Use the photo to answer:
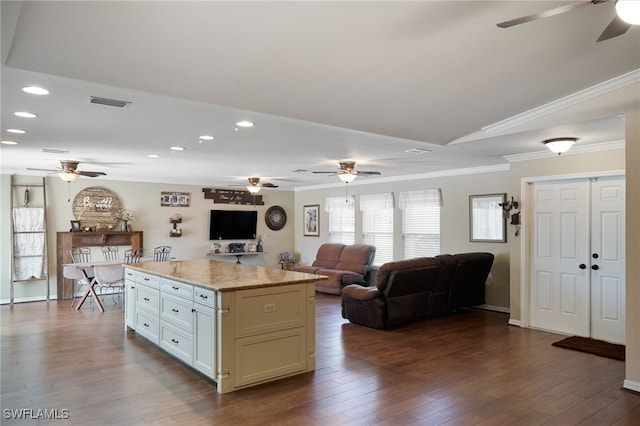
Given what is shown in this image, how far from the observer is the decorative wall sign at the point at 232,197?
10.2 meters

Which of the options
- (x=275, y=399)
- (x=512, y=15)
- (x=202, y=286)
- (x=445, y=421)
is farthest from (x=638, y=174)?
(x=202, y=286)

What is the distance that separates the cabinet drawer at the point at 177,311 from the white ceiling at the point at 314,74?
173cm

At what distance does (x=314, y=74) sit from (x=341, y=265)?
660cm

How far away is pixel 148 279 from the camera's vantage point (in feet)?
16.6

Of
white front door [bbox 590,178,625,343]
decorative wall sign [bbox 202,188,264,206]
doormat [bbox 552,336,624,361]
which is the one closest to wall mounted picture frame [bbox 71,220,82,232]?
decorative wall sign [bbox 202,188,264,206]

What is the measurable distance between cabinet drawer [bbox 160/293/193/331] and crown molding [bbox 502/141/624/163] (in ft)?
15.0

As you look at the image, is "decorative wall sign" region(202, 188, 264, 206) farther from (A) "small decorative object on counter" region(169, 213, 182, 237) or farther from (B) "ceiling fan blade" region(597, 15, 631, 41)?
(B) "ceiling fan blade" region(597, 15, 631, 41)

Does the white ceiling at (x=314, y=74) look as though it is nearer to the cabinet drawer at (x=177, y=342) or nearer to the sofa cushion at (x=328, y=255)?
the cabinet drawer at (x=177, y=342)

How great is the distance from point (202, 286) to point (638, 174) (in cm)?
375

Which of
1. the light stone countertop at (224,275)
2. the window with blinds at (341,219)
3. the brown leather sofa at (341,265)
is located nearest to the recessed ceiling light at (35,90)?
the light stone countertop at (224,275)

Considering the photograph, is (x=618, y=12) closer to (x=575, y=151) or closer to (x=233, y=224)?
(x=575, y=151)

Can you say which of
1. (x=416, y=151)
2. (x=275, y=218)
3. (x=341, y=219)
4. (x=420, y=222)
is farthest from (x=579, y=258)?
(x=275, y=218)

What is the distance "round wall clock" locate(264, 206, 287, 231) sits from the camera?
11.0 m

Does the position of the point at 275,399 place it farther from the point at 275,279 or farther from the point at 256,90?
the point at 256,90
